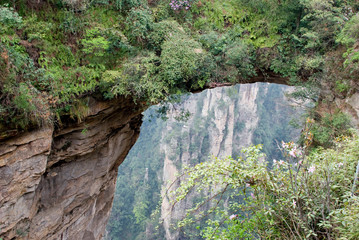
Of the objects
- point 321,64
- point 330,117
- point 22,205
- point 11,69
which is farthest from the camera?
point 321,64

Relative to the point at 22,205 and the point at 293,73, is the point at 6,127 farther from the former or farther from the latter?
the point at 293,73

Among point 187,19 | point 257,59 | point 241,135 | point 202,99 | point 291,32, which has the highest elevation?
point 187,19

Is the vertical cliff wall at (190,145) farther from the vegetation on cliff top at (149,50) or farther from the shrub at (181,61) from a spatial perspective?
the shrub at (181,61)

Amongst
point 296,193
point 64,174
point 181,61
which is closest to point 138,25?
point 181,61

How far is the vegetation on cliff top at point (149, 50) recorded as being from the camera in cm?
381

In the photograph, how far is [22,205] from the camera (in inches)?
158

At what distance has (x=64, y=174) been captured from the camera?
5.06 meters

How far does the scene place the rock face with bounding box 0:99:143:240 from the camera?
382 centimetres

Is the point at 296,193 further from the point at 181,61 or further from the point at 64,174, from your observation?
the point at 64,174

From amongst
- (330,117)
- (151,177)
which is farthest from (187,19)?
(151,177)

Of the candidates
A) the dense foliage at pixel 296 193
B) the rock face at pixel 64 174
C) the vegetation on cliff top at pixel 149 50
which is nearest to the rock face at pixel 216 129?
the rock face at pixel 64 174

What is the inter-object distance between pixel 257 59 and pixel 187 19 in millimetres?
1853

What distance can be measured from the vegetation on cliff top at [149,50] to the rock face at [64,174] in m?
0.42

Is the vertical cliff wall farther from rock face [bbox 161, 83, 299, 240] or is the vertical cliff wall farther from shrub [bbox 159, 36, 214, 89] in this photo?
shrub [bbox 159, 36, 214, 89]
